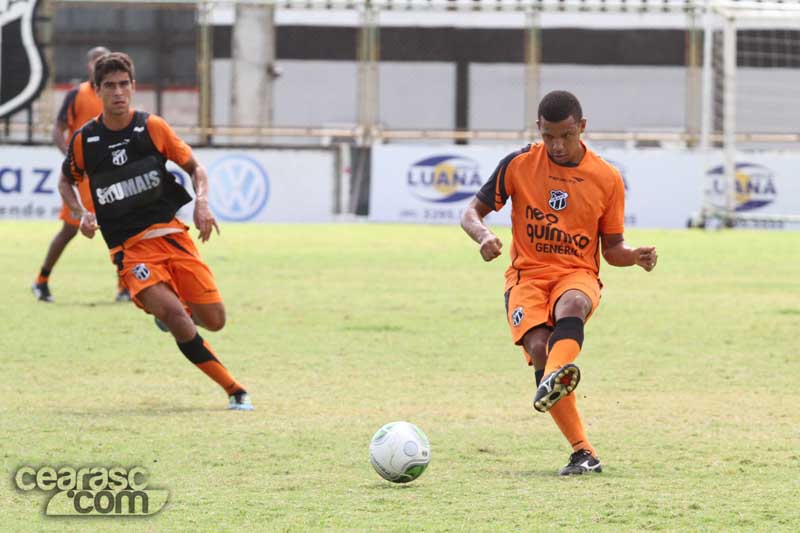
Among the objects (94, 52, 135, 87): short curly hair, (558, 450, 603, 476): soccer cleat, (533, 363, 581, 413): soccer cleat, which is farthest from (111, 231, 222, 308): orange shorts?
(533, 363, 581, 413): soccer cleat

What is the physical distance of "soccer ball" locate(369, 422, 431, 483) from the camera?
20.6 feet

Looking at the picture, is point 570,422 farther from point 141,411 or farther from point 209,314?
point 209,314

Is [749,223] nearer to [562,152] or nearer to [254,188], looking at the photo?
[254,188]

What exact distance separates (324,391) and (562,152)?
2.93m

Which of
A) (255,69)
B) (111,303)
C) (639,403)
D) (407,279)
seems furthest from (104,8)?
(639,403)

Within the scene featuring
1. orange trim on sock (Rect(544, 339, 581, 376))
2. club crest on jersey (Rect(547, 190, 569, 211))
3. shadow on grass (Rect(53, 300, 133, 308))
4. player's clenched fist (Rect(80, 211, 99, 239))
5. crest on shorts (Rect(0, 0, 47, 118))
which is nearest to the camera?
orange trim on sock (Rect(544, 339, 581, 376))

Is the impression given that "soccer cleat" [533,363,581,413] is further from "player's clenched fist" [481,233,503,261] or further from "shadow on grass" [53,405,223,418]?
"shadow on grass" [53,405,223,418]

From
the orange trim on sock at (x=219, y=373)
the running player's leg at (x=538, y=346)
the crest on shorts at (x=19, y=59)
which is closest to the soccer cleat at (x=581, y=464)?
the running player's leg at (x=538, y=346)

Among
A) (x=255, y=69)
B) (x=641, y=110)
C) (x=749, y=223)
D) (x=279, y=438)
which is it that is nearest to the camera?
(x=279, y=438)

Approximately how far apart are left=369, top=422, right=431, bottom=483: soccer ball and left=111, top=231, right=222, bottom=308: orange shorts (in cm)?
269

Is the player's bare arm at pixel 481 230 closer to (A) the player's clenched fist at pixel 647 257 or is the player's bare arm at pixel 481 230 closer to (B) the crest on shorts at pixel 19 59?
(A) the player's clenched fist at pixel 647 257

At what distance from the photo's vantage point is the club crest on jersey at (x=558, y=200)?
709 cm

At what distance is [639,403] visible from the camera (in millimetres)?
8844

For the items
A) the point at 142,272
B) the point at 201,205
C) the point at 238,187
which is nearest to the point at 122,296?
the point at 142,272
